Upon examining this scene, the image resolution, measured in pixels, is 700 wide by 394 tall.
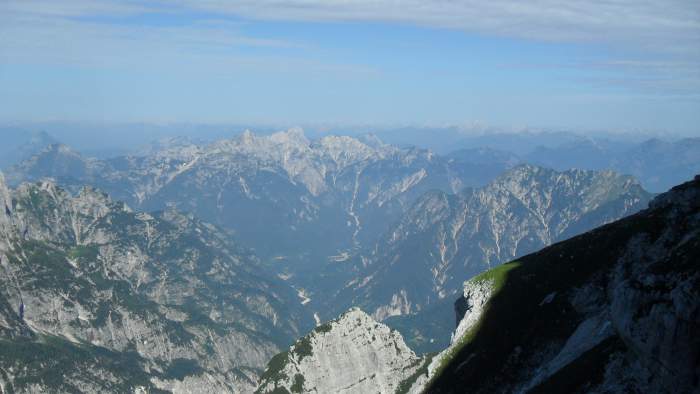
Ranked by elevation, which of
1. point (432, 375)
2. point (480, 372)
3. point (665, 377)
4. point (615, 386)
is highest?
point (665, 377)

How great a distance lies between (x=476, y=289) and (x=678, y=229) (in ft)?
255

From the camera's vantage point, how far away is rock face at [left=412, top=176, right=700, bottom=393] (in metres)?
69.2

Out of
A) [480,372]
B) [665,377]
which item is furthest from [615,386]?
[480,372]

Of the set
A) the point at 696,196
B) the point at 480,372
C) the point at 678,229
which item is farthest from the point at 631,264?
the point at 480,372

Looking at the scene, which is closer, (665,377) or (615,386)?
(665,377)

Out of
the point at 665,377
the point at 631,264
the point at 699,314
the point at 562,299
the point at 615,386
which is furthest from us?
the point at 562,299

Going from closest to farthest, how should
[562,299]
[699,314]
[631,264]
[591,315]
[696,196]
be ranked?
1. [699,314]
2. [631,264]
3. [696,196]
4. [591,315]
5. [562,299]

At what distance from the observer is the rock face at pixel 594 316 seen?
227 ft

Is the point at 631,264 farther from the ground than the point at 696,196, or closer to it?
closer to it

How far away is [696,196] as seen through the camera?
115 m

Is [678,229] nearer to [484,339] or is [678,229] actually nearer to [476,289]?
[484,339]

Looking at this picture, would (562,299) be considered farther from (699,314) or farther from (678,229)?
(699,314)

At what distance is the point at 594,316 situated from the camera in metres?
124

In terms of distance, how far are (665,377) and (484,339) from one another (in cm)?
9136
